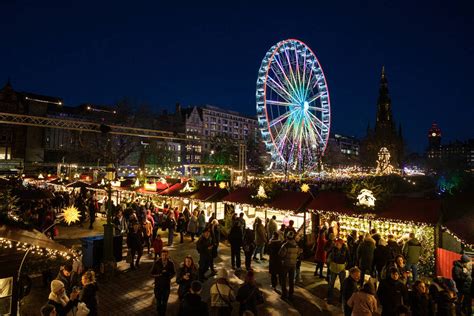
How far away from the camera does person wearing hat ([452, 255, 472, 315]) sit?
7555 millimetres

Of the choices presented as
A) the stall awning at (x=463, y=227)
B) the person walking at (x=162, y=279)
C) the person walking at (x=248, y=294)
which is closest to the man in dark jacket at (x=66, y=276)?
the person walking at (x=162, y=279)

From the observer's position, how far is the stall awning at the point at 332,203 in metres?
11.6

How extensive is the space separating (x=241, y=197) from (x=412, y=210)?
723 cm

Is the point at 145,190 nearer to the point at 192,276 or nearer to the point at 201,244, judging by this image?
the point at 201,244

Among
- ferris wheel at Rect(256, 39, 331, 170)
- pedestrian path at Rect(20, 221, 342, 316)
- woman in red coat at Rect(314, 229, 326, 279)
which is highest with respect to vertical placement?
ferris wheel at Rect(256, 39, 331, 170)

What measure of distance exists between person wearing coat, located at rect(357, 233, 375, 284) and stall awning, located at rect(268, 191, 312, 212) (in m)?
3.75

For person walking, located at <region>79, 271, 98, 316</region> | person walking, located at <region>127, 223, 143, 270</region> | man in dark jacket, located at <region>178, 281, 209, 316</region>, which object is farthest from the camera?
person walking, located at <region>127, 223, 143, 270</region>

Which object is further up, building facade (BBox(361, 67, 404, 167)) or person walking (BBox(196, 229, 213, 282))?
building facade (BBox(361, 67, 404, 167))

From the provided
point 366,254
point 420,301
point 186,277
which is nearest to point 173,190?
point 366,254

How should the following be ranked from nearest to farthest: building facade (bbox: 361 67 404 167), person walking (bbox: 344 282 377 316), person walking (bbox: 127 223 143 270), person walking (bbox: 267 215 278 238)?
person walking (bbox: 344 282 377 316)
person walking (bbox: 127 223 143 270)
person walking (bbox: 267 215 278 238)
building facade (bbox: 361 67 404 167)

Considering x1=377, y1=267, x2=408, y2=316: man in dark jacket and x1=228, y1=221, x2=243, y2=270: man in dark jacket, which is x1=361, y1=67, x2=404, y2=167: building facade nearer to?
x1=228, y1=221, x2=243, y2=270: man in dark jacket

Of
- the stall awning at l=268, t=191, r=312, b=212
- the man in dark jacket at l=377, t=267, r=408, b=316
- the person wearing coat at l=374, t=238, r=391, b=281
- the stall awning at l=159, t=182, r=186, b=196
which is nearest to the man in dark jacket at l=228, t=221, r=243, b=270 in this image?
the stall awning at l=268, t=191, r=312, b=212

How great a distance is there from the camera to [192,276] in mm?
6852

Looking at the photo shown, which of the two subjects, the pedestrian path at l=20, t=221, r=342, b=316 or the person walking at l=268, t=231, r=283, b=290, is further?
the person walking at l=268, t=231, r=283, b=290
